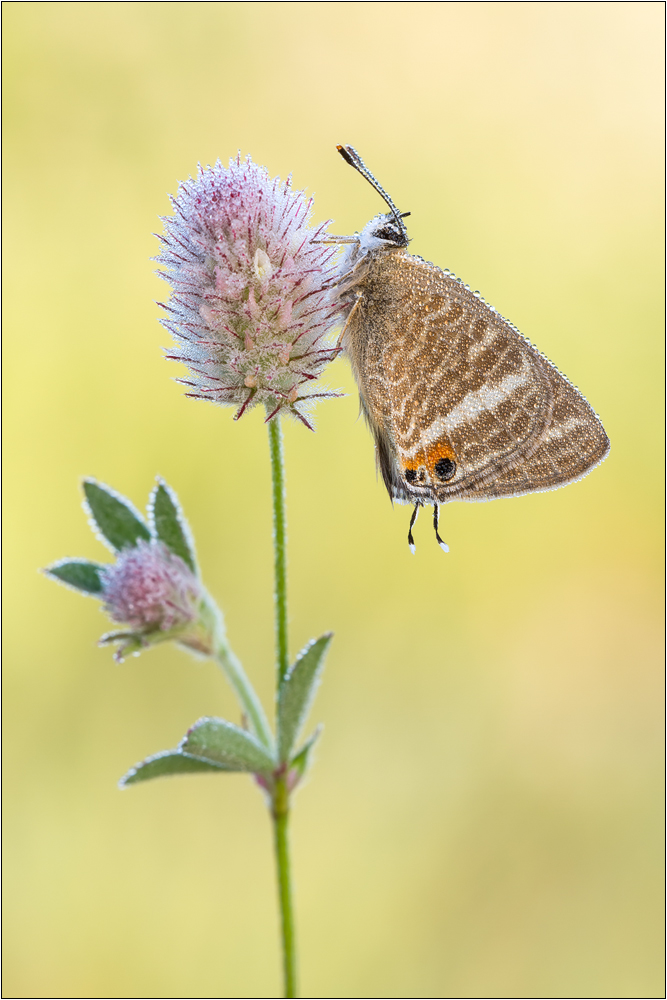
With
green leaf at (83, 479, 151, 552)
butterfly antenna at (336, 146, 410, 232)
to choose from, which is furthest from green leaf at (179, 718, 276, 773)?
butterfly antenna at (336, 146, 410, 232)

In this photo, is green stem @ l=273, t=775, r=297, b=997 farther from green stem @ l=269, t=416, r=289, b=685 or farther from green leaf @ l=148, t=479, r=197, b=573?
green leaf @ l=148, t=479, r=197, b=573

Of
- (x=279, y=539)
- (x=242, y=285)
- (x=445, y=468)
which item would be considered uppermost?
(x=242, y=285)

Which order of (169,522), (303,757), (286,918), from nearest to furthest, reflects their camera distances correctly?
(286,918), (303,757), (169,522)

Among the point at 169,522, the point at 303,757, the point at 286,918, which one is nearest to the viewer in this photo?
the point at 286,918

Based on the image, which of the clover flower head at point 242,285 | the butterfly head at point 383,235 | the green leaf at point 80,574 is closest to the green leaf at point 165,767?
the green leaf at point 80,574

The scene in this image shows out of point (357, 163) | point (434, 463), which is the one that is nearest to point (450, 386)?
point (434, 463)

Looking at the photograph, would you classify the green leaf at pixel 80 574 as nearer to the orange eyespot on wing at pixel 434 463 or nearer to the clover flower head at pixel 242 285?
the clover flower head at pixel 242 285

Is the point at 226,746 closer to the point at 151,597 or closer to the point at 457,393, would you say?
the point at 151,597

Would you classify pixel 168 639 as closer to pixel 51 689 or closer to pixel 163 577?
pixel 163 577
